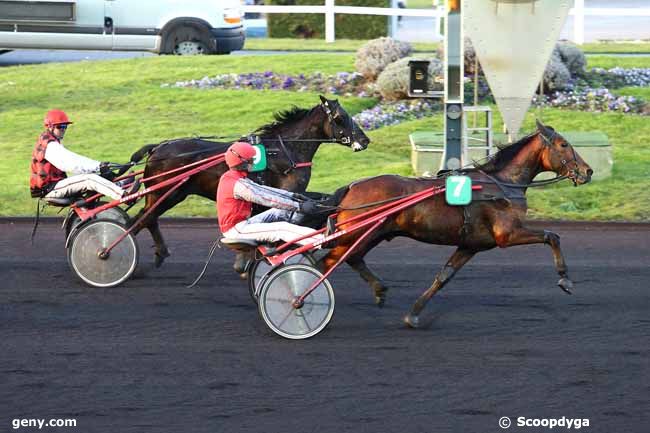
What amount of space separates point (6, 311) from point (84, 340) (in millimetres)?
1140

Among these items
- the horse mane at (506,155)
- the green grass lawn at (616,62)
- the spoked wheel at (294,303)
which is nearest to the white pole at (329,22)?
the green grass lawn at (616,62)

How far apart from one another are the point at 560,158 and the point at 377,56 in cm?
975

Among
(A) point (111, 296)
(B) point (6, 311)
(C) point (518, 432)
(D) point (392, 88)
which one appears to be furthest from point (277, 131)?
(D) point (392, 88)

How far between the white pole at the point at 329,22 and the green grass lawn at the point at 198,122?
344 cm

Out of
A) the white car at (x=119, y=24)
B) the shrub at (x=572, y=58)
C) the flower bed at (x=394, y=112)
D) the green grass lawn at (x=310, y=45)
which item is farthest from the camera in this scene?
the green grass lawn at (x=310, y=45)

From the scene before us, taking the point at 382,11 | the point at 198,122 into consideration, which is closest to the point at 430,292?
the point at 198,122

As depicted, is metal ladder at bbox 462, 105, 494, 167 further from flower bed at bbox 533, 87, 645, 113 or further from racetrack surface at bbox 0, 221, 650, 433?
flower bed at bbox 533, 87, 645, 113

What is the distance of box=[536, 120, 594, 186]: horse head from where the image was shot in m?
8.94

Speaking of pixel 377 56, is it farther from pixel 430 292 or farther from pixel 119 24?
pixel 430 292

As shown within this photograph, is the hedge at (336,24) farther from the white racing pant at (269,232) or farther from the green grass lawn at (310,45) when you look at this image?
the white racing pant at (269,232)

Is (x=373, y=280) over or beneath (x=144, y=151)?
beneath

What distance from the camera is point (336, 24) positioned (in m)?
25.5

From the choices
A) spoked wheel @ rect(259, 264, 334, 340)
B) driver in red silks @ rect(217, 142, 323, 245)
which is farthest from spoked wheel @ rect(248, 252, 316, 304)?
spoked wheel @ rect(259, 264, 334, 340)

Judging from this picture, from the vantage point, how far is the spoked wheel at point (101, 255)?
984 centimetres
